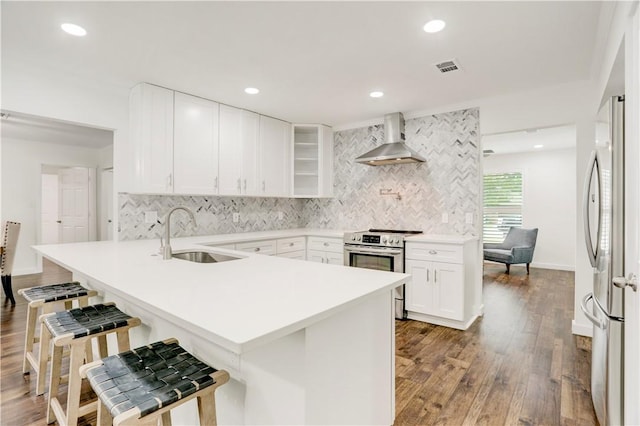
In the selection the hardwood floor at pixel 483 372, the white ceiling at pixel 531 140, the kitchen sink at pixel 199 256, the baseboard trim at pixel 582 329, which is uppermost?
the white ceiling at pixel 531 140

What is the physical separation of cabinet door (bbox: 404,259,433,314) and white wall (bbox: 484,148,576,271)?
4.47 m

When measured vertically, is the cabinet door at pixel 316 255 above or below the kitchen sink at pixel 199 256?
below

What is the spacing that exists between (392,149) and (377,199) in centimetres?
81

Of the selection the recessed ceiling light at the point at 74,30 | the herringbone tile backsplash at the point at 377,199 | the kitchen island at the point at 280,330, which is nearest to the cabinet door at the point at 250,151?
the herringbone tile backsplash at the point at 377,199

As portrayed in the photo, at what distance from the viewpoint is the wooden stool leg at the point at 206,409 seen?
1.17 metres

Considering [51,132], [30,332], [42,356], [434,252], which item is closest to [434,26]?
[434,252]

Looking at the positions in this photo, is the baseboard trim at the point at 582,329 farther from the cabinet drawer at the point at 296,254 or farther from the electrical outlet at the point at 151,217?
Answer: the electrical outlet at the point at 151,217

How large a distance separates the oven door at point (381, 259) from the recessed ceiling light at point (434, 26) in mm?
2091

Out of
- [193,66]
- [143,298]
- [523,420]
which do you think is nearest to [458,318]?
[523,420]

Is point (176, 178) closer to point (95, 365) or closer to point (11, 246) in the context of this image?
point (95, 365)

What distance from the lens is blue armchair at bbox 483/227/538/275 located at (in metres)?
5.96

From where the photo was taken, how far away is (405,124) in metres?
4.05

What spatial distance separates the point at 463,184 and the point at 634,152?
2392 millimetres

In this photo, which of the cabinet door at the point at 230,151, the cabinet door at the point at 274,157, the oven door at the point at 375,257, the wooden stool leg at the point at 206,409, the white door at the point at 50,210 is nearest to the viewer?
the wooden stool leg at the point at 206,409
